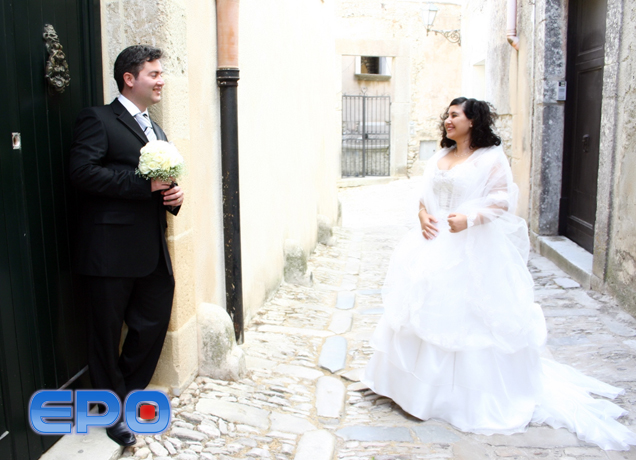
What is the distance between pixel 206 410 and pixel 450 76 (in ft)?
53.2

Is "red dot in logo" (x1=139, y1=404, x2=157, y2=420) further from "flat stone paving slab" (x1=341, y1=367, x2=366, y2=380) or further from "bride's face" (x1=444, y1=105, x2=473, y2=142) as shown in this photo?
"bride's face" (x1=444, y1=105, x2=473, y2=142)

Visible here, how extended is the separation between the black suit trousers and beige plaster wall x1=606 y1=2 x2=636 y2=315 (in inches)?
149

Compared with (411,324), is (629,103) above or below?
above

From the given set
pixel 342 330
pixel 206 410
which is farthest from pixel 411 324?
pixel 342 330

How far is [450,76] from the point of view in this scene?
58.4 ft

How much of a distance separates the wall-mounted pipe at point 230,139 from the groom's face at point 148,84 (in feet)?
3.63

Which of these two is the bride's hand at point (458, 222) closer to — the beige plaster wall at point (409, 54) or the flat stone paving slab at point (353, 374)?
the flat stone paving slab at point (353, 374)

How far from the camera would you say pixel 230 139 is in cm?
395

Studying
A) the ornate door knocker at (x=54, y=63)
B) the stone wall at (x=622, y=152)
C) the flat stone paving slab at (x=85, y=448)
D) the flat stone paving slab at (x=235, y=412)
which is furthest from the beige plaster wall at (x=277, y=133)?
the stone wall at (x=622, y=152)

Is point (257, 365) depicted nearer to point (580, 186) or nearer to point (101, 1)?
point (101, 1)

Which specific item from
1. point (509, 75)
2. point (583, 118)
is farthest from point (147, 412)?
point (509, 75)

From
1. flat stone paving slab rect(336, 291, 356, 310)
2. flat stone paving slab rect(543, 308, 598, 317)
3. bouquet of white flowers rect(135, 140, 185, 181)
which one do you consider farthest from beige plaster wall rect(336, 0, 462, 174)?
bouquet of white flowers rect(135, 140, 185, 181)

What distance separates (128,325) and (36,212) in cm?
71

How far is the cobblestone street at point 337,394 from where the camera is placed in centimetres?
292
